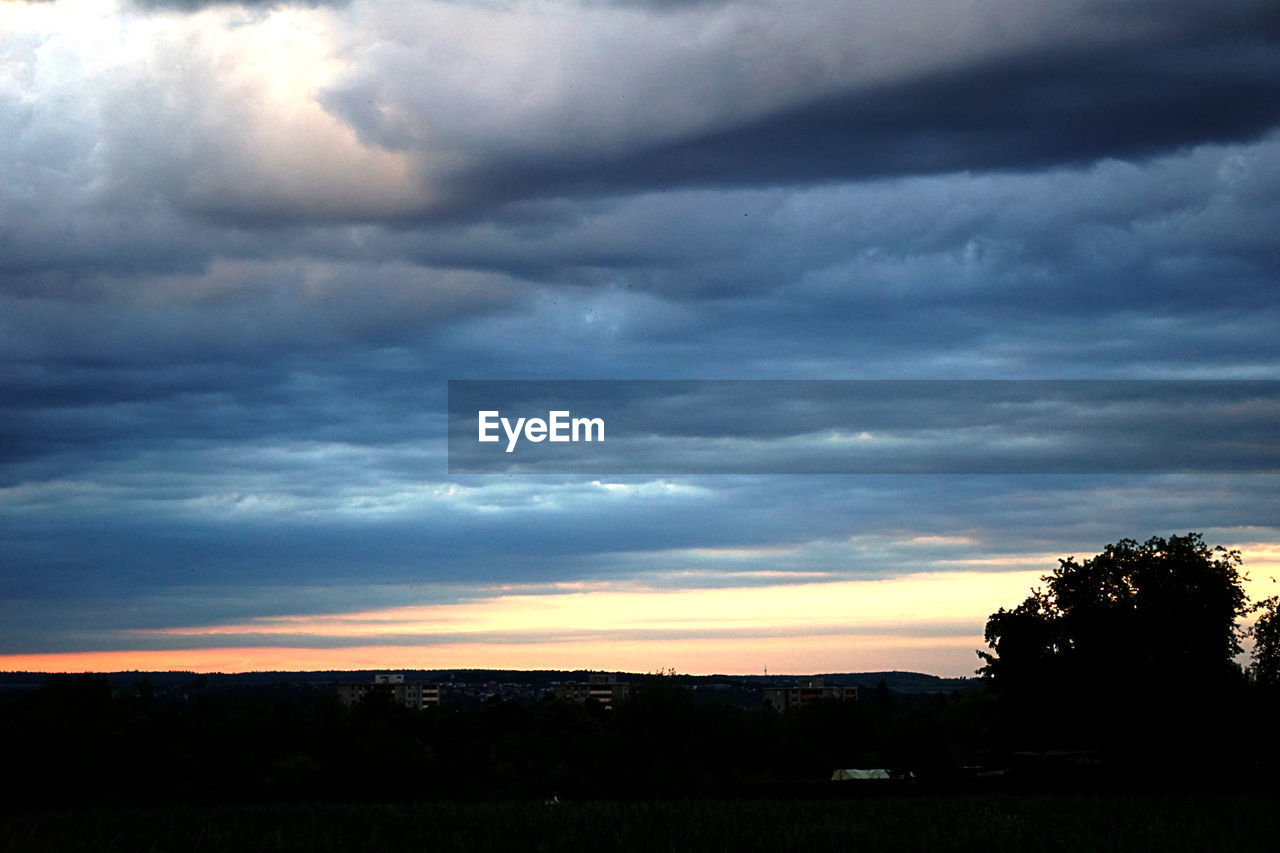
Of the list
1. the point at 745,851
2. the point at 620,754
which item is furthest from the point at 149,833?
the point at 620,754

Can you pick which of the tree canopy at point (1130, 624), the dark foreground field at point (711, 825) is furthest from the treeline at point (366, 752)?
the dark foreground field at point (711, 825)

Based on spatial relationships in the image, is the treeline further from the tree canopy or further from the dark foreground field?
the dark foreground field

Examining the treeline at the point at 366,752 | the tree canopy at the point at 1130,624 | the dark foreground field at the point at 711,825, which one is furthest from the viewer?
the treeline at the point at 366,752

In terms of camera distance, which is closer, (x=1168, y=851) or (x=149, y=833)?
(x=1168, y=851)

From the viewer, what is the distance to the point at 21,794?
261 ft

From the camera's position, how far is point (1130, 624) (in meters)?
66.5

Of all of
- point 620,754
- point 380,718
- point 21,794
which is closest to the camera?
point 21,794

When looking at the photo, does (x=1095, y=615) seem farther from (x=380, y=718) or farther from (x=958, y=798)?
(x=380, y=718)

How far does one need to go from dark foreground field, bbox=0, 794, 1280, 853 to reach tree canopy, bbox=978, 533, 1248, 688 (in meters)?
14.3

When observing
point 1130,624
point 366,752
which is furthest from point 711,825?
point 366,752

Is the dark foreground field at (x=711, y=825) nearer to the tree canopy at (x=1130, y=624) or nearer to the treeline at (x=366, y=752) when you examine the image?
the tree canopy at (x=1130, y=624)

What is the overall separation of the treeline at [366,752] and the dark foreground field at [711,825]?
24995mm

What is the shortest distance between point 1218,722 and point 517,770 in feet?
164

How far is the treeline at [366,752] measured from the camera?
277 feet
